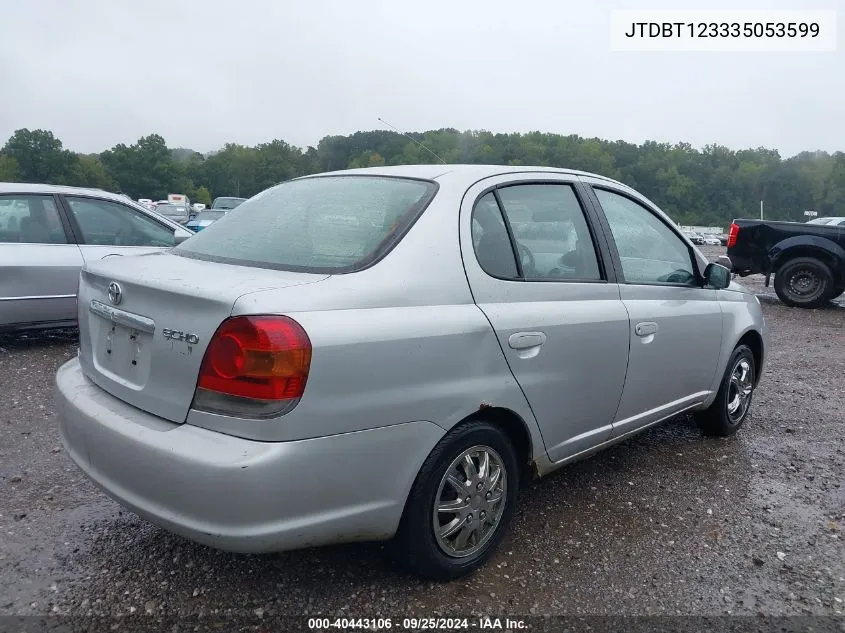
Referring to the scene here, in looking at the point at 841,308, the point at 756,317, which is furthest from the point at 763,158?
the point at 756,317

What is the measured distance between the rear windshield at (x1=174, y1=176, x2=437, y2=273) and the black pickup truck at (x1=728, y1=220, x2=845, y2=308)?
9456mm

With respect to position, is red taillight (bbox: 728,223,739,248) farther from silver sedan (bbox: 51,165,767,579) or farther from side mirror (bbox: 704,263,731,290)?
silver sedan (bbox: 51,165,767,579)

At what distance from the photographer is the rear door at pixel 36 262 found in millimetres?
5902

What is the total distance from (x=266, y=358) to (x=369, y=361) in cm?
33

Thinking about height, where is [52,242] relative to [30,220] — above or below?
below

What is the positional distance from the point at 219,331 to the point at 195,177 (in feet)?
314

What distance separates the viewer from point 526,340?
8.86ft

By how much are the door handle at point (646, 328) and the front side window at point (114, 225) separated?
476 centimetres

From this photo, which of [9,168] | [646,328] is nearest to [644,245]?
[646,328]

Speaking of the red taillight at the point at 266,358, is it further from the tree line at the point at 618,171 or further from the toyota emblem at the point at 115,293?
the tree line at the point at 618,171

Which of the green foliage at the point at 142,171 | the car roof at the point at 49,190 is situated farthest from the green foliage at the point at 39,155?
the car roof at the point at 49,190

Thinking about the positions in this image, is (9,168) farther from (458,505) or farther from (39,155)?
(458,505)

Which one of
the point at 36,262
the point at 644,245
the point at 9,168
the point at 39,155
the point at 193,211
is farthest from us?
the point at 39,155

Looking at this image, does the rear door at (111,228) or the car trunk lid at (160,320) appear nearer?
the car trunk lid at (160,320)
